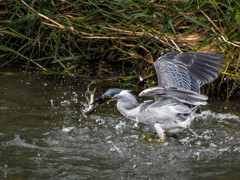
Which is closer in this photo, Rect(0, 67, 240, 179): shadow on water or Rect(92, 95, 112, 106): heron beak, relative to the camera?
Rect(0, 67, 240, 179): shadow on water

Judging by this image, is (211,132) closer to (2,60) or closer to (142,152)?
(142,152)

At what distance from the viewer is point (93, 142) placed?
4.32 meters

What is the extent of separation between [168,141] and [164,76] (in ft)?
2.61

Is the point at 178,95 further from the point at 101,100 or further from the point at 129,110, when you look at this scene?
the point at 101,100

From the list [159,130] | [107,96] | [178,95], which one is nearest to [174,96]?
[178,95]

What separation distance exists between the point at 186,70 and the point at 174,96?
1.80ft

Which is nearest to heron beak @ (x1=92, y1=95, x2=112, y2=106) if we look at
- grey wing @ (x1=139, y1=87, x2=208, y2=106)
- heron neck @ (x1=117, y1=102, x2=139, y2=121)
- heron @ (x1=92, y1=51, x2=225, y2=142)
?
heron @ (x1=92, y1=51, x2=225, y2=142)

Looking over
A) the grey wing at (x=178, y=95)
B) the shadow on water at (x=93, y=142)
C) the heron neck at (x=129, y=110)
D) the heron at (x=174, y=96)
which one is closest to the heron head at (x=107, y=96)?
the heron at (x=174, y=96)

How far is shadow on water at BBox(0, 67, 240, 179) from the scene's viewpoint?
3.57 m

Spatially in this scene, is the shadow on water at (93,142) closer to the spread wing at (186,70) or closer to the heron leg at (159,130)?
the heron leg at (159,130)

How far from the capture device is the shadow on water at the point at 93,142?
357cm

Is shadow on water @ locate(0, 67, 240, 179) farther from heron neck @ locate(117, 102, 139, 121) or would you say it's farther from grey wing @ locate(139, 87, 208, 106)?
grey wing @ locate(139, 87, 208, 106)

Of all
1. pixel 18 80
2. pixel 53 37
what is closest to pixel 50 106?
pixel 18 80

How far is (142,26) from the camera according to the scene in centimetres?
589
